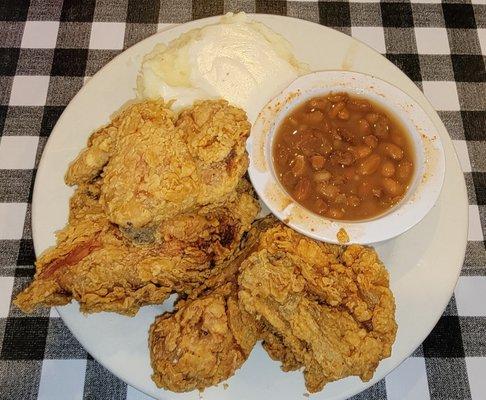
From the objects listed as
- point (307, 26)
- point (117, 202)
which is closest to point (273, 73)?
point (307, 26)

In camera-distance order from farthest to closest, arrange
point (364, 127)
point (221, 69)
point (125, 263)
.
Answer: point (221, 69), point (364, 127), point (125, 263)

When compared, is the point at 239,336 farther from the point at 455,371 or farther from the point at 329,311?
the point at 455,371

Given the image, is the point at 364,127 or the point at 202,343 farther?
the point at 364,127

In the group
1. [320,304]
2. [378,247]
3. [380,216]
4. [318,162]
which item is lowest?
[378,247]

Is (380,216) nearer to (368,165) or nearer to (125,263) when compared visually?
(368,165)

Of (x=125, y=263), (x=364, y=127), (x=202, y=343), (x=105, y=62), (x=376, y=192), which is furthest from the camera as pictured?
(x=105, y=62)

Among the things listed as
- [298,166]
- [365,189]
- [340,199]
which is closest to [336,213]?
[340,199]

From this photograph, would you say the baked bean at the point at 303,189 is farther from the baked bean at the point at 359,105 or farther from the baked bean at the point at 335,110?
the baked bean at the point at 359,105

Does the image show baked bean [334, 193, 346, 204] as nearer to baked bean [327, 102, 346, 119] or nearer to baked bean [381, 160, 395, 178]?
baked bean [381, 160, 395, 178]

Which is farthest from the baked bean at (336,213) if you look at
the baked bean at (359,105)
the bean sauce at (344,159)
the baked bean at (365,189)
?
the baked bean at (359,105)
